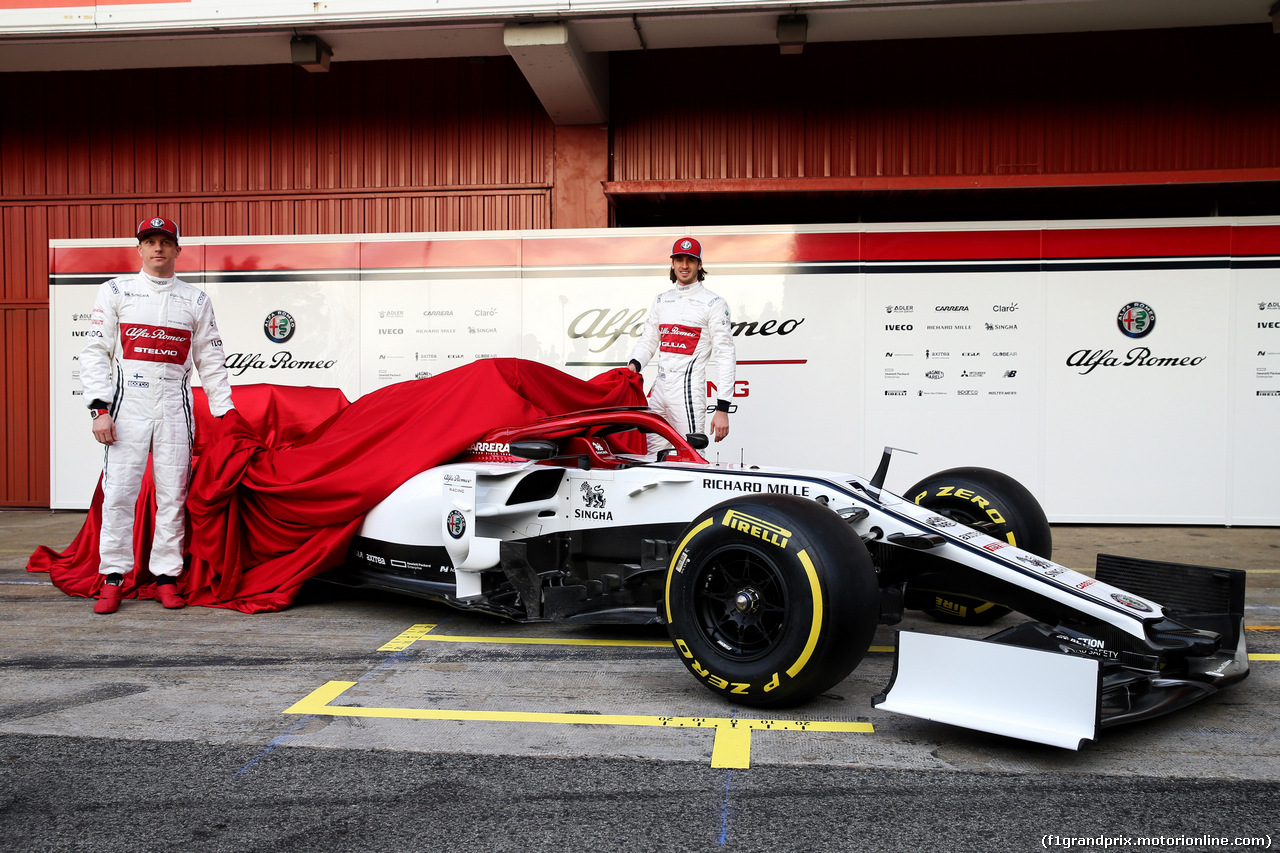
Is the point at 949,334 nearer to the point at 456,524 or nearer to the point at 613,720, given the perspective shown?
the point at 456,524

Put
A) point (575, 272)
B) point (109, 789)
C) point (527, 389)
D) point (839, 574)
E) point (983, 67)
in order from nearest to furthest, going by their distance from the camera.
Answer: point (109, 789), point (839, 574), point (527, 389), point (575, 272), point (983, 67)

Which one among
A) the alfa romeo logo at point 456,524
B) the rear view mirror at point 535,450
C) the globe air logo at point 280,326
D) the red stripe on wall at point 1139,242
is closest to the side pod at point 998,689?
the rear view mirror at point 535,450

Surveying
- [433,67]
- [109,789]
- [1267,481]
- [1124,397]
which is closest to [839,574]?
[109,789]

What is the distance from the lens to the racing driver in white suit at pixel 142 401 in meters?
4.89

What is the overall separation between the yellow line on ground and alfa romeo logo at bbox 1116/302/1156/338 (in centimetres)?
610

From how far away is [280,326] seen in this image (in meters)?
8.42

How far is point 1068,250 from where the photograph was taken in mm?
7625

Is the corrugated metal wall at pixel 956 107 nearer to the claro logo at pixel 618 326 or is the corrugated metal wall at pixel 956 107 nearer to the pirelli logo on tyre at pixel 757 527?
the claro logo at pixel 618 326

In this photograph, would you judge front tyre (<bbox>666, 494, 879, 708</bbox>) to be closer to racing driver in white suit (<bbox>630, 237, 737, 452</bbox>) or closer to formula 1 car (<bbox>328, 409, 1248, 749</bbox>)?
formula 1 car (<bbox>328, 409, 1248, 749</bbox>)

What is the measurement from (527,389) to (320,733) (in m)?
2.17

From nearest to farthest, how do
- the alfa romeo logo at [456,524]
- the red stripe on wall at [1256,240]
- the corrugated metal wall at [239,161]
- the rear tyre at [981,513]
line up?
the rear tyre at [981,513]
the alfa romeo logo at [456,524]
the red stripe on wall at [1256,240]
the corrugated metal wall at [239,161]

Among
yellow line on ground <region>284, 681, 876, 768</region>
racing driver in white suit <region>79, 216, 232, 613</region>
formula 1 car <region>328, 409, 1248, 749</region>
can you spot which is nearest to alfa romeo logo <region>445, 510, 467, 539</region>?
formula 1 car <region>328, 409, 1248, 749</region>

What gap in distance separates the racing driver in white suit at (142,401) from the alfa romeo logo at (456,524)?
1813 mm

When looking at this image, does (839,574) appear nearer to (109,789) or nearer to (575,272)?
(109,789)
